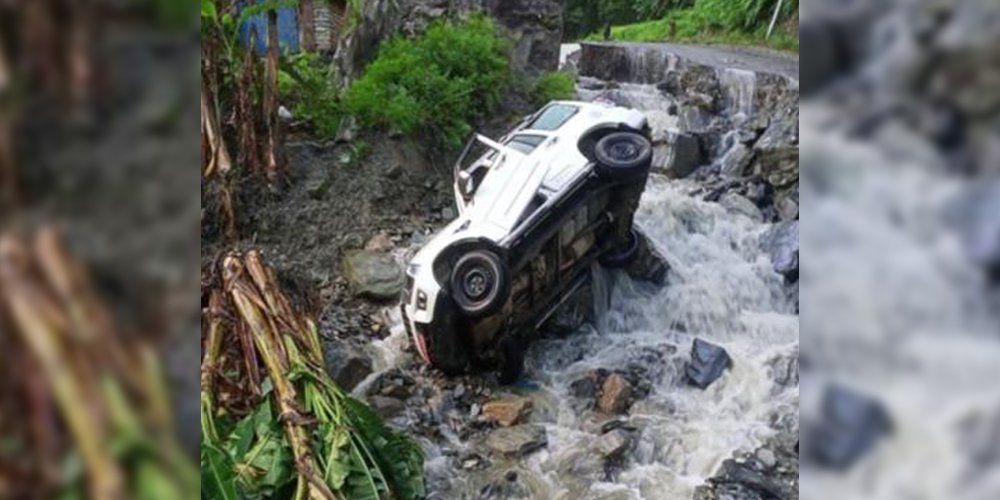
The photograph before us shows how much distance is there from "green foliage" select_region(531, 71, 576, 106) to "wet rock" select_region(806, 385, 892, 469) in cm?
590

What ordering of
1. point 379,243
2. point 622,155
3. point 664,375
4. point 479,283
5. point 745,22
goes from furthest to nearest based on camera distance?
point 379,243 < point 622,155 < point 664,375 < point 479,283 < point 745,22

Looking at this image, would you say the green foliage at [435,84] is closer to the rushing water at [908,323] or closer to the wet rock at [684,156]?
the wet rock at [684,156]

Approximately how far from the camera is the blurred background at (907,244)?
1.09 feet

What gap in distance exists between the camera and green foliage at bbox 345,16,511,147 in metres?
5.29

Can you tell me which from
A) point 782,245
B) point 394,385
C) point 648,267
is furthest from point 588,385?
point 782,245

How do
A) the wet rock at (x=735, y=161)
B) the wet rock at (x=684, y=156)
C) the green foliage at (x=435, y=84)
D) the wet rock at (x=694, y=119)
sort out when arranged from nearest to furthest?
the wet rock at (x=735, y=161) → the green foliage at (x=435, y=84) → the wet rock at (x=684, y=156) → the wet rock at (x=694, y=119)

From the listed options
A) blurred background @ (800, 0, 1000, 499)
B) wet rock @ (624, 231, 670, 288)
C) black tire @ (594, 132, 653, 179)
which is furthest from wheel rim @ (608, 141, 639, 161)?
blurred background @ (800, 0, 1000, 499)

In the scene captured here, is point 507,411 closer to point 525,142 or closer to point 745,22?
point 525,142

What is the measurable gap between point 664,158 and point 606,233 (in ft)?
4.82

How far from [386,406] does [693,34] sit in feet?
6.24

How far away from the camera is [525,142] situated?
426cm

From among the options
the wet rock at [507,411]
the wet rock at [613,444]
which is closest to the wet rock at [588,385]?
the wet rock at [507,411]

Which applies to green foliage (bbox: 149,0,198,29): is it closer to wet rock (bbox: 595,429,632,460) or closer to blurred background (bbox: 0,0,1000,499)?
blurred background (bbox: 0,0,1000,499)

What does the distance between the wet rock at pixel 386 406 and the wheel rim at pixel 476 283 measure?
0.55 m
